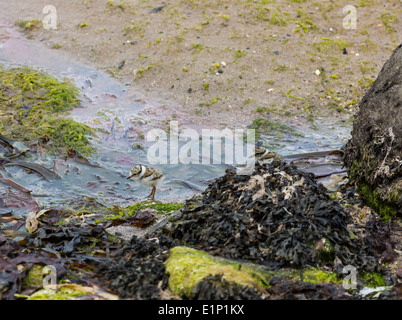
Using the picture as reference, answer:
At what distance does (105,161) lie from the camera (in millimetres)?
7695

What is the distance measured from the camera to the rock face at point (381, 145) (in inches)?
193

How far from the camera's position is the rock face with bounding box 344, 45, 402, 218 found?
4.91m

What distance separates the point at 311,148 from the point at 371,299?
4.99 m

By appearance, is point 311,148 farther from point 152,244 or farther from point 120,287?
point 120,287

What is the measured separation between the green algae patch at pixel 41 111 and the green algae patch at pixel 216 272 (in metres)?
4.44

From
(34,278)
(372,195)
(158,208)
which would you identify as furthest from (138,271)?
(372,195)

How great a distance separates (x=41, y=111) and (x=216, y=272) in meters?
6.06

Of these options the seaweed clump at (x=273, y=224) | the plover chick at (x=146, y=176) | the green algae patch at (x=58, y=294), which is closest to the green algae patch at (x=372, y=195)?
the seaweed clump at (x=273, y=224)

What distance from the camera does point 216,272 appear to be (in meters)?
3.48

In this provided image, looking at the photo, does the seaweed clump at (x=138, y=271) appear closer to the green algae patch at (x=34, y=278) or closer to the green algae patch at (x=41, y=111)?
the green algae patch at (x=34, y=278)

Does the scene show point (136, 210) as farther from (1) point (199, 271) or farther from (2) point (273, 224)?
(1) point (199, 271)

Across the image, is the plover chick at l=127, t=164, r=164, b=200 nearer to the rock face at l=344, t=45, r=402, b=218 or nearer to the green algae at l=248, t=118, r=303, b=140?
the rock face at l=344, t=45, r=402, b=218

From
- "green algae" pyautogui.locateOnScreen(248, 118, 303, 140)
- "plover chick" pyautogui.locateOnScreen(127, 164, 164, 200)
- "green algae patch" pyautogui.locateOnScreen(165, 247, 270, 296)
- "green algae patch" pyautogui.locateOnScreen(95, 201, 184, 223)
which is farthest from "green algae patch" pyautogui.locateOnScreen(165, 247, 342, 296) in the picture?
"green algae" pyautogui.locateOnScreen(248, 118, 303, 140)
